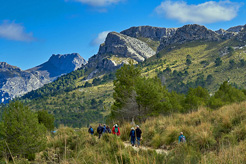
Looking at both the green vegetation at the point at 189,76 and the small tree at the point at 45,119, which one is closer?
the small tree at the point at 45,119

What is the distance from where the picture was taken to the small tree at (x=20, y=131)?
479 inches

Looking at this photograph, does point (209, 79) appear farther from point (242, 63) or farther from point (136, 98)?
point (136, 98)

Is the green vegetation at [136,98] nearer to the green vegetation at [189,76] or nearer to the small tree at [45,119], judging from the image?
the small tree at [45,119]

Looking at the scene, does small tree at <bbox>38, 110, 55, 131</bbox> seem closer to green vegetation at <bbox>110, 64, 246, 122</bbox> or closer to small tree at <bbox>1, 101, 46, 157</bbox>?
green vegetation at <bbox>110, 64, 246, 122</bbox>

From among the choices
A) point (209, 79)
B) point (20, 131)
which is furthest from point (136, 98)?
point (209, 79)

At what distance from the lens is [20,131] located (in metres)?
13.0

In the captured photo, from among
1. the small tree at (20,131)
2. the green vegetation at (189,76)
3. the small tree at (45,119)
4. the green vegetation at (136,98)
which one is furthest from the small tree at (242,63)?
the small tree at (20,131)

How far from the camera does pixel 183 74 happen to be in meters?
154

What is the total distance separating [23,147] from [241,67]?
5752 inches

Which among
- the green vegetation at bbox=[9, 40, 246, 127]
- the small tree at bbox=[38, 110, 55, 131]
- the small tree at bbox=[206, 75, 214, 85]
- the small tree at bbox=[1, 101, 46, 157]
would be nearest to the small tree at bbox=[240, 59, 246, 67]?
the green vegetation at bbox=[9, 40, 246, 127]

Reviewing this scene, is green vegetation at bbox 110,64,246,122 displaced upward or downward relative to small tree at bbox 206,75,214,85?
downward

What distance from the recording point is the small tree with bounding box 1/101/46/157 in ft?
39.9

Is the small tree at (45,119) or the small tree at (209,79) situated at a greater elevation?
the small tree at (209,79)

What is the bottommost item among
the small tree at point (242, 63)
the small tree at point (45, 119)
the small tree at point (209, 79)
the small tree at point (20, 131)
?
the small tree at point (45, 119)
